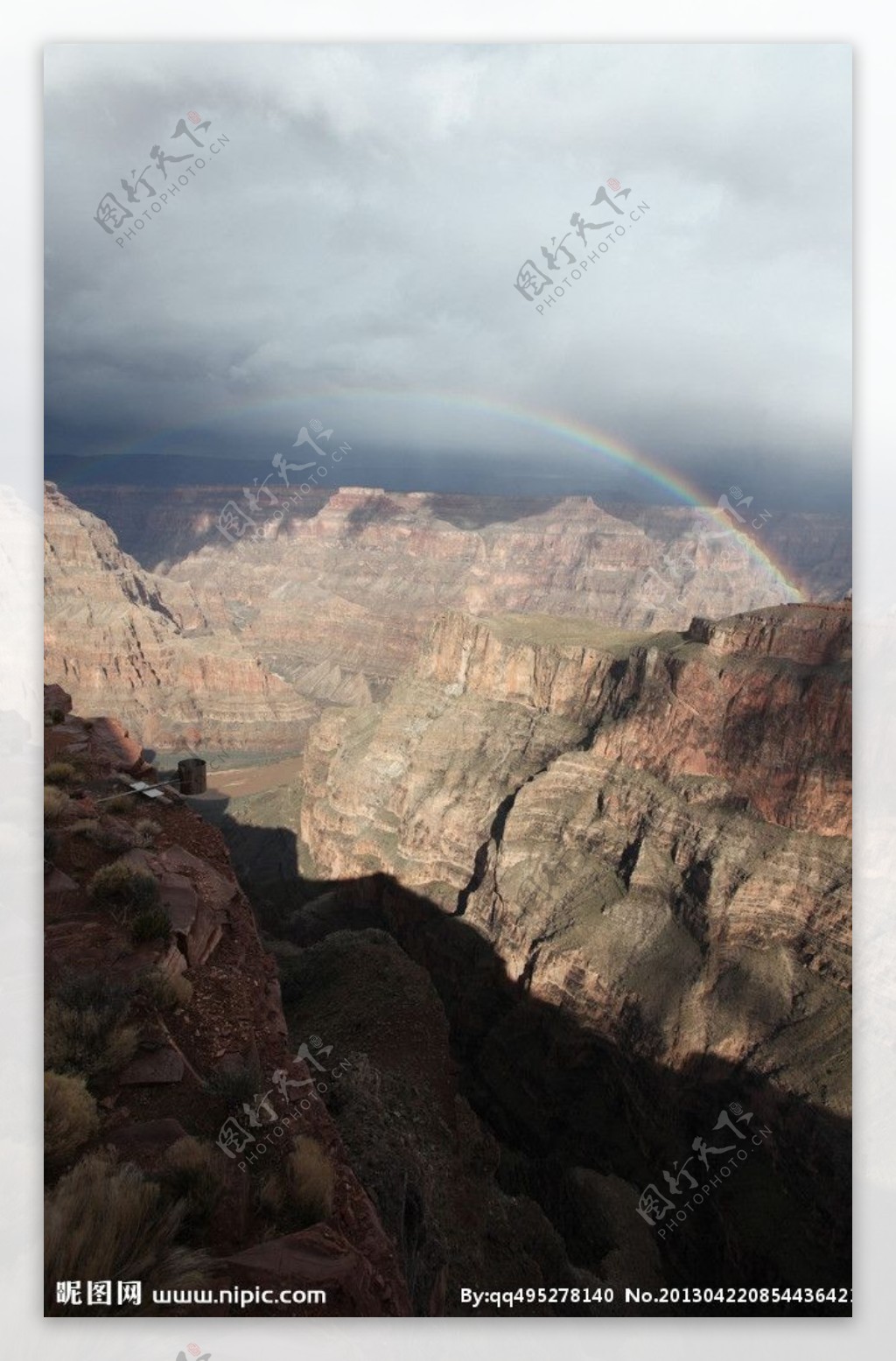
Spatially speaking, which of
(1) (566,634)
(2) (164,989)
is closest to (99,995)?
(2) (164,989)

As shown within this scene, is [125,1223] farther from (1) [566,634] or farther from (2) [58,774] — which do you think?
(1) [566,634]

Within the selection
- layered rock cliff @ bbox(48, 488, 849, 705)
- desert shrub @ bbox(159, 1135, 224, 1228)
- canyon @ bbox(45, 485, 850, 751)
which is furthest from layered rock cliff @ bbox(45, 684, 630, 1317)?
layered rock cliff @ bbox(48, 488, 849, 705)

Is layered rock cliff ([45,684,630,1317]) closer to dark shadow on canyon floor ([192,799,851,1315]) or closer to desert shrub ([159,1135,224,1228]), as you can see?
desert shrub ([159,1135,224,1228])

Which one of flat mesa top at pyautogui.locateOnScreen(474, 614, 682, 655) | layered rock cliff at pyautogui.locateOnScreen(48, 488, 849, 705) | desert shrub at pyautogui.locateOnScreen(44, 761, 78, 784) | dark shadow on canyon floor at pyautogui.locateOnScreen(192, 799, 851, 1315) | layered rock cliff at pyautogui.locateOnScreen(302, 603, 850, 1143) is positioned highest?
layered rock cliff at pyautogui.locateOnScreen(48, 488, 849, 705)
